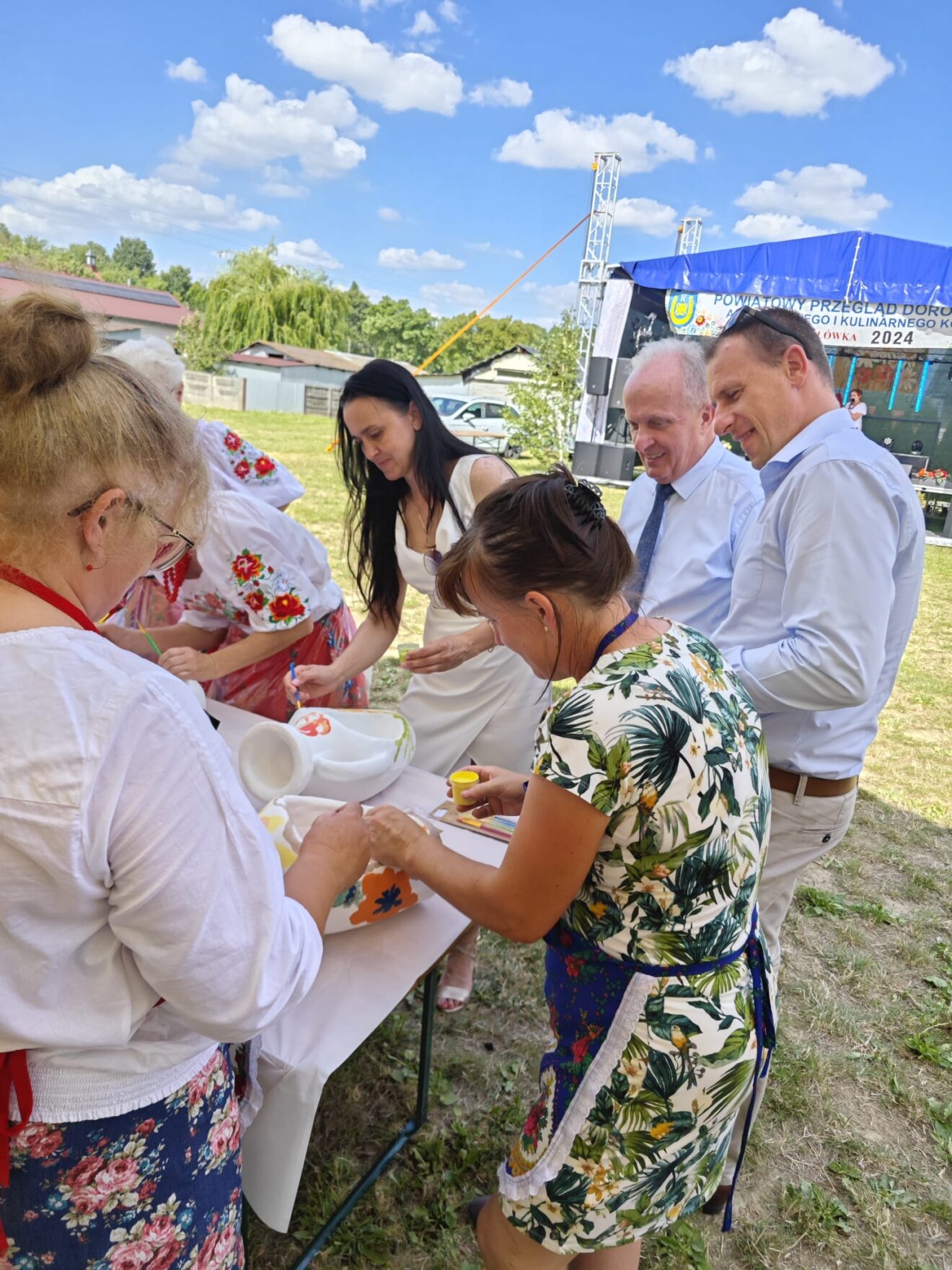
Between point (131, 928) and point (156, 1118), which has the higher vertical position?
point (131, 928)

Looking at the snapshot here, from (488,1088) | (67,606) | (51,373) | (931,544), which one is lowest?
(488,1088)

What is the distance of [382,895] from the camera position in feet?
4.51

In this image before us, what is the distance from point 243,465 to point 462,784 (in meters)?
1.37

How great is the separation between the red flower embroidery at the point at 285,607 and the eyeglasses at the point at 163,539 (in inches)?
40.2

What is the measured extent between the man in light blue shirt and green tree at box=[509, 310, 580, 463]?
1189 centimetres

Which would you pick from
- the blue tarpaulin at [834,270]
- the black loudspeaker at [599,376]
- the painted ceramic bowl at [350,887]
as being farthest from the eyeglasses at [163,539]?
the black loudspeaker at [599,376]

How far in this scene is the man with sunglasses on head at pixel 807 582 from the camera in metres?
1.53

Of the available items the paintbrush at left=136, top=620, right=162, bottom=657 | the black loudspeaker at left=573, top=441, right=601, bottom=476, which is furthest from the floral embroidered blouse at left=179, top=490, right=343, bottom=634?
the black loudspeaker at left=573, top=441, right=601, bottom=476

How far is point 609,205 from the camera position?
1273 centimetres

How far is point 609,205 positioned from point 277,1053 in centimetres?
1402

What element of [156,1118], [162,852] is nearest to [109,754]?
[162,852]

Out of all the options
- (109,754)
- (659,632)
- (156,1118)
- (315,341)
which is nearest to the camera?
(109,754)

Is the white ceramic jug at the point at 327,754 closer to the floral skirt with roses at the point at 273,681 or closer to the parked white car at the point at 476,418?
the floral skirt with roses at the point at 273,681

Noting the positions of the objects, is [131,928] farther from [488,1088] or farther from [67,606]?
[488,1088]
